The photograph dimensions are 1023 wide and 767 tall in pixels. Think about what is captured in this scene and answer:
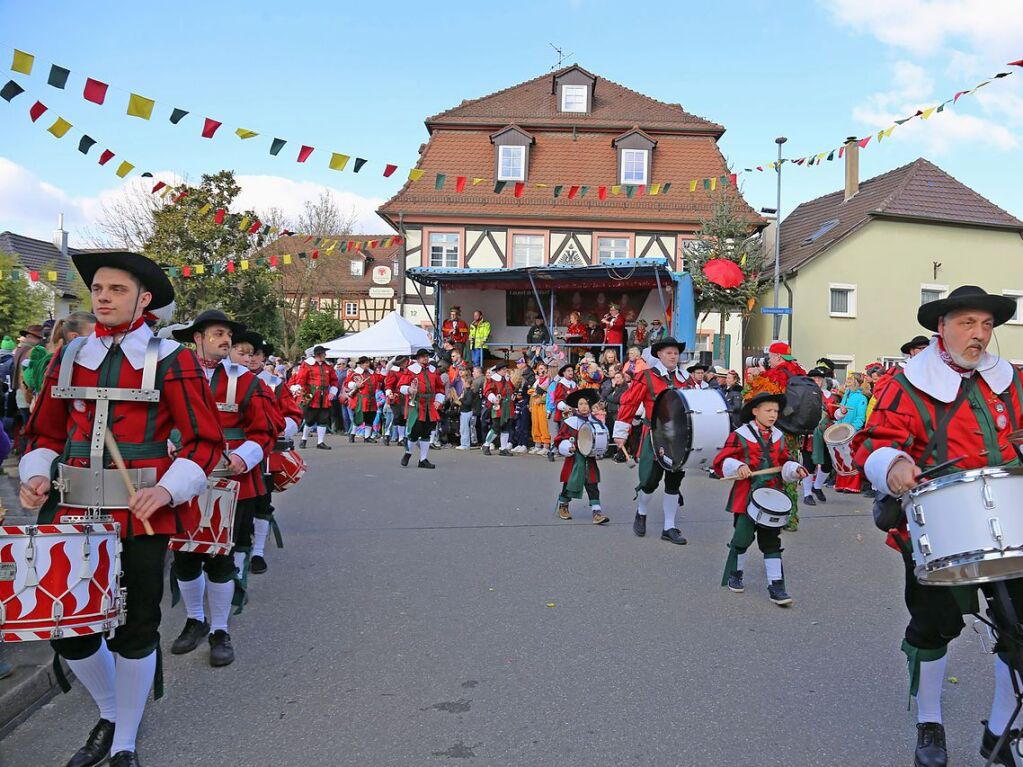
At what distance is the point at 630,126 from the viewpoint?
31.5 m

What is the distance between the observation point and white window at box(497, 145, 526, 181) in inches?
1210

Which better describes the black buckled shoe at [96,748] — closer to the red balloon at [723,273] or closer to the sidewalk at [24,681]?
the sidewalk at [24,681]

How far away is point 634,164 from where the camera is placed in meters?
30.9

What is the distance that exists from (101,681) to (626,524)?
20.5 ft

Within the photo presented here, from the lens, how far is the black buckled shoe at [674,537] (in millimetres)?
8000

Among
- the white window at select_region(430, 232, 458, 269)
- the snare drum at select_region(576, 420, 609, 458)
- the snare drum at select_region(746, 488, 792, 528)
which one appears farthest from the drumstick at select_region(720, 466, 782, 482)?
the white window at select_region(430, 232, 458, 269)

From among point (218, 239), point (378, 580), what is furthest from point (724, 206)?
point (378, 580)

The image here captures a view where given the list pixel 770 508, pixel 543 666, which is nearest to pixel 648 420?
pixel 770 508

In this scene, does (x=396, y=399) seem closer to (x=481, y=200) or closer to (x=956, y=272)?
(x=481, y=200)

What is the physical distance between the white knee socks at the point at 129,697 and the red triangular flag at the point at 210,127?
8802 millimetres

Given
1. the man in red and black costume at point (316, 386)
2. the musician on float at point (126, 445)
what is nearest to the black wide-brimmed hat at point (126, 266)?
the musician on float at point (126, 445)

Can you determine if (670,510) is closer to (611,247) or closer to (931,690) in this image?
(931,690)

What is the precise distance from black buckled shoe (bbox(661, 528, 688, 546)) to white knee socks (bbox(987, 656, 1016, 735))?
4.59 m

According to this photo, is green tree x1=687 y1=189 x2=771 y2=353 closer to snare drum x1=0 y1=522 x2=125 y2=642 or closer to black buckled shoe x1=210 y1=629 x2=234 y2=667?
black buckled shoe x1=210 y1=629 x2=234 y2=667
